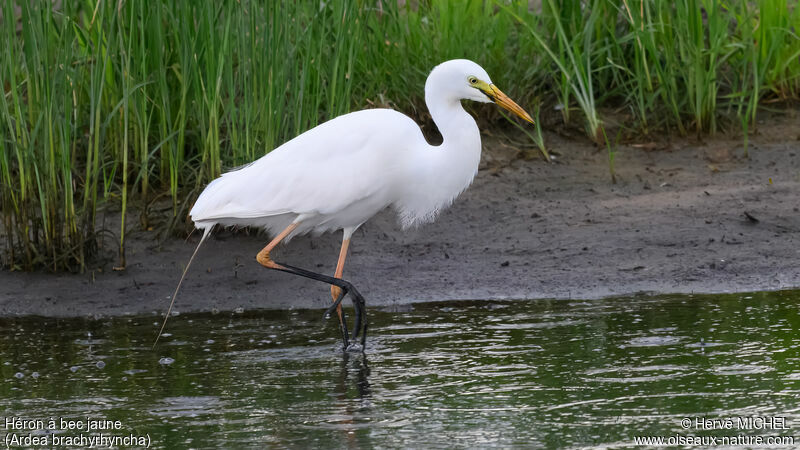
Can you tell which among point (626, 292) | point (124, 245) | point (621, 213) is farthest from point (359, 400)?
point (621, 213)

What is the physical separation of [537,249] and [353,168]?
4.80 feet

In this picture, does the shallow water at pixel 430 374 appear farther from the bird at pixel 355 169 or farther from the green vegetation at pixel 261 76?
the green vegetation at pixel 261 76

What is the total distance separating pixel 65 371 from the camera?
4742mm

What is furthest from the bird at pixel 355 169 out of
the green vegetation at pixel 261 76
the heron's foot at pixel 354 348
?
the green vegetation at pixel 261 76

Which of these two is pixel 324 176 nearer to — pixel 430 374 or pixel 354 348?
pixel 354 348

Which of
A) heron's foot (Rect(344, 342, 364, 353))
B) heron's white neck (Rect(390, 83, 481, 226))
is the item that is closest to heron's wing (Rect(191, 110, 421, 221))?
heron's white neck (Rect(390, 83, 481, 226))

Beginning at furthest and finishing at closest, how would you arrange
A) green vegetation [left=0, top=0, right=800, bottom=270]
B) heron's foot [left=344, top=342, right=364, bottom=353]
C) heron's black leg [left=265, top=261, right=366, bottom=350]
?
green vegetation [left=0, top=0, right=800, bottom=270] → heron's black leg [left=265, top=261, right=366, bottom=350] → heron's foot [left=344, top=342, right=364, bottom=353]

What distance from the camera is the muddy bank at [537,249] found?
5.95 m

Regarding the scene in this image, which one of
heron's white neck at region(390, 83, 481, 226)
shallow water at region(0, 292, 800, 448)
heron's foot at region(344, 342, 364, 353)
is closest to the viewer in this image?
shallow water at region(0, 292, 800, 448)

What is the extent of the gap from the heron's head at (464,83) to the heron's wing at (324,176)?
0.28m

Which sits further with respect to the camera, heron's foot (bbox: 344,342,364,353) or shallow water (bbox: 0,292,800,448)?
heron's foot (bbox: 344,342,364,353)

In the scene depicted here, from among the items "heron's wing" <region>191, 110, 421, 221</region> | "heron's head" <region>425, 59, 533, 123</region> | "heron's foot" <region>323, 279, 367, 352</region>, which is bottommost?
"heron's foot" <region>323, 279, 367, 352</region>

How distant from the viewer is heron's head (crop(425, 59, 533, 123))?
5.47 metres

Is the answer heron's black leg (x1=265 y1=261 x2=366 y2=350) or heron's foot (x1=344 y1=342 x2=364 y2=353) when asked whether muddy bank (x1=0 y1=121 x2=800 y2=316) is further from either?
heron's foot (x1=344 y1=342 x2=364 y2=353)
